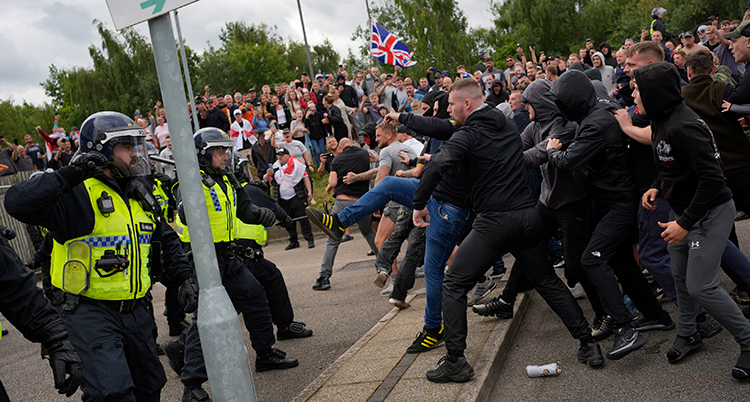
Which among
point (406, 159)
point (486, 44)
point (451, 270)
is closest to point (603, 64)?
point (406, 159)

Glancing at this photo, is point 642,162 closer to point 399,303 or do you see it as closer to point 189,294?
point 399,303

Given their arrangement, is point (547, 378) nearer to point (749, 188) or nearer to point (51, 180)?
point (749, 188)

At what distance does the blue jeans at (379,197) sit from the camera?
6.02m

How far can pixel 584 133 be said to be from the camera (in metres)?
4.84

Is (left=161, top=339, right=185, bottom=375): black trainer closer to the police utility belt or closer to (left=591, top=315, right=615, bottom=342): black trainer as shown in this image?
the police utility belt

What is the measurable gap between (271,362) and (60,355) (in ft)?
9.75

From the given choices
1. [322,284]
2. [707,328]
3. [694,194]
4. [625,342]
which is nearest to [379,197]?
[625,342]

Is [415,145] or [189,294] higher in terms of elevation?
[415,145]

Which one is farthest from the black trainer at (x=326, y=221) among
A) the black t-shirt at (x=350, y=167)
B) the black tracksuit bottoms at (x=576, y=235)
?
the black t-shirt at (x=350, y=167)

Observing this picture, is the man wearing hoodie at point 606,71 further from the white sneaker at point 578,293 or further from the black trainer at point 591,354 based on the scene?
the black trainer at point 591,354

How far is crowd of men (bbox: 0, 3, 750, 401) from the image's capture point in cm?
374

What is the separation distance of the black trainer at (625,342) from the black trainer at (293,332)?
10.7ft

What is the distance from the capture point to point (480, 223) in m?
4.75

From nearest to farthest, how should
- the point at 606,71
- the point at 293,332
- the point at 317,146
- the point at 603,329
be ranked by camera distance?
1. the point at 603,329
2. the point at 293,332
3. the point at 606,71
4. the point at 317,146
